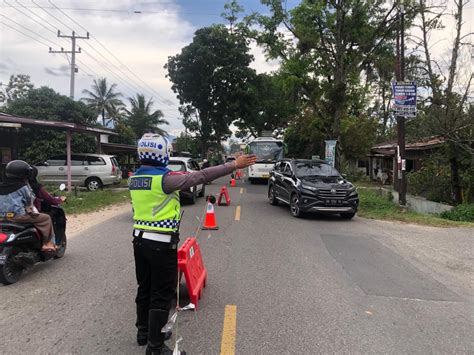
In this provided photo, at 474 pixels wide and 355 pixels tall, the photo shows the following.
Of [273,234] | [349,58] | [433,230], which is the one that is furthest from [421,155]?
[273,234]

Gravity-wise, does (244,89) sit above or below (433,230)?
above

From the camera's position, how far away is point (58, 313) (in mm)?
4520

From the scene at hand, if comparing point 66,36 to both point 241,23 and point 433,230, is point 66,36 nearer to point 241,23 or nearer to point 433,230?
point 241,23

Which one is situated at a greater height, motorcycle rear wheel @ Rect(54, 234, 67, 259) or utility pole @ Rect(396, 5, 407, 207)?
utility pole @ Rect(396, 5, 407, 207)

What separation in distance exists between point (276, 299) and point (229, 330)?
107cm

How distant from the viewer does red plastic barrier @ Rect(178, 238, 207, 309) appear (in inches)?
180

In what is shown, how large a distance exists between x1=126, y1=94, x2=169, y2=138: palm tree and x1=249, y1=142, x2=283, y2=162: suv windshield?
83.0ft

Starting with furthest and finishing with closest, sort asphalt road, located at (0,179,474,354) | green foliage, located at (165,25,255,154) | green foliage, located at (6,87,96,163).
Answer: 1. green foliage, located at (165,25,255,154)
2. green foliage, located at (6,87,96,163)
3. asphalt road, located at (0,179,474,354)

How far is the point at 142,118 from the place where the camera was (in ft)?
166

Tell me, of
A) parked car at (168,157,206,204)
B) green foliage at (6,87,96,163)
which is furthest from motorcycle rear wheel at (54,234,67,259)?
green foliage at (6,87,96,163)

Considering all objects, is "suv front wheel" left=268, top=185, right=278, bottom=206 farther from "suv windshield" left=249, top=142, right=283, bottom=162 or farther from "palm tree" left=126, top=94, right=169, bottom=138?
"palm tree" left=126, top=94, right=169, bottom=138

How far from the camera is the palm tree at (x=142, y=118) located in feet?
165

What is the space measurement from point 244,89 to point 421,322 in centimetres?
3543

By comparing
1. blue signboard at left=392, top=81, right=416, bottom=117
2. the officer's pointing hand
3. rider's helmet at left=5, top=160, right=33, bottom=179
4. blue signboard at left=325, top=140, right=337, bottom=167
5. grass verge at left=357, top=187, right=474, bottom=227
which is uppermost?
blue signboard at left=392, top=81, right=416, bottom=117
